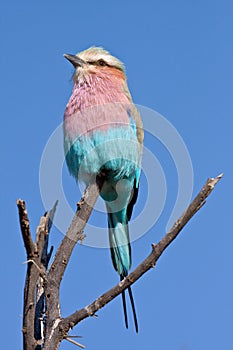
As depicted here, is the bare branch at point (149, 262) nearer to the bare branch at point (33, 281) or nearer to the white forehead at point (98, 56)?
the bare branch at point (33, 281)

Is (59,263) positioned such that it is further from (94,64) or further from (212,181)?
(94,64)

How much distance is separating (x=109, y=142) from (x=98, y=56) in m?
1.00

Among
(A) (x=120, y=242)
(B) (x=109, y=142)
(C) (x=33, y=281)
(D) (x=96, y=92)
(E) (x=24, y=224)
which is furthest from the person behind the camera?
(D) (x=96, y=92)

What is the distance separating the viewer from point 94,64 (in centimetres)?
510

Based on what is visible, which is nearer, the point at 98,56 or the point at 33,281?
the point at 33,281

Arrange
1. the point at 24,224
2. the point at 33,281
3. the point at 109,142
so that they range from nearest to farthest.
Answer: the point at 24,224
the point at 33,281
the point at 109,142

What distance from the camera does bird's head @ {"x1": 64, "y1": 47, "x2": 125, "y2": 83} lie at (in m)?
4.99

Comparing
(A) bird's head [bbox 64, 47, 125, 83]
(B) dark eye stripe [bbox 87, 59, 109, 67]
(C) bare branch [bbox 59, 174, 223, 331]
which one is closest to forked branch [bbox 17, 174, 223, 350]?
(C) bare branch [bbox 59, 174, 223, 331]

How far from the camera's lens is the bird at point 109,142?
4.45 m

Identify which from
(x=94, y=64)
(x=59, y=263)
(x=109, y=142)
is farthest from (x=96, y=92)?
(x=59, y=263)

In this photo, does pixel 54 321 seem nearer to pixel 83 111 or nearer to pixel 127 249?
pixel 127 249

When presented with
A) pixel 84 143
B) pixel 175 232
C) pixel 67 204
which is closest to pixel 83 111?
pixel 84 143

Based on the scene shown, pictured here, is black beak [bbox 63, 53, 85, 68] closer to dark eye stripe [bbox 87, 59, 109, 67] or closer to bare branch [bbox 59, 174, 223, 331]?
dark eye stripe [bbox 87, 59, 109, 67]

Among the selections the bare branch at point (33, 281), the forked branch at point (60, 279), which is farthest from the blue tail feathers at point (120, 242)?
the forked branch at point (60, 279)
